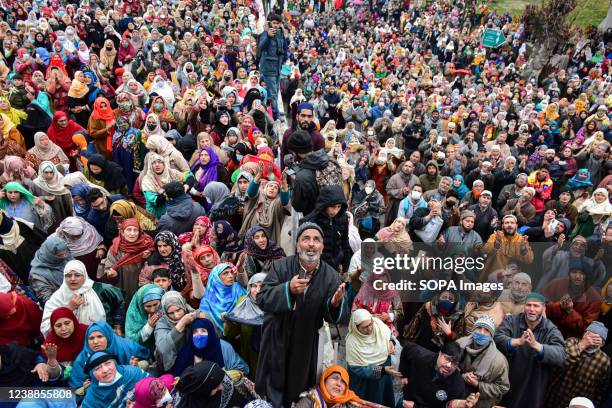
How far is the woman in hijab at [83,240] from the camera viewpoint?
4.23 metres

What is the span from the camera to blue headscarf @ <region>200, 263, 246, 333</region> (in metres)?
3.63

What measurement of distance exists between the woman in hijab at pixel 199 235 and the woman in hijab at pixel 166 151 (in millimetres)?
1509

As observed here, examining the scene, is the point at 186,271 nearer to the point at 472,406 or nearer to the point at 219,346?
the point at 219,346

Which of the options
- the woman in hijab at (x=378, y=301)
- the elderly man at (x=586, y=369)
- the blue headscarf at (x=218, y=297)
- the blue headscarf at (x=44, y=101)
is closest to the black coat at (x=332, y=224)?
the woman in hijab at (x=378, y=301)

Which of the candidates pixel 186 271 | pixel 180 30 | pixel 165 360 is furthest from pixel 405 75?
pixel 165 360

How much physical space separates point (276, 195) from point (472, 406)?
8.23 feet

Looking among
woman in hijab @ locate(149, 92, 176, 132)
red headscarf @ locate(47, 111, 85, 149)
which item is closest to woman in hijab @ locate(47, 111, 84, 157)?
red headscarf @ locate(47, 111, 85, 149)

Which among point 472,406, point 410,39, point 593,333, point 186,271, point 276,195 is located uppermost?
point 410,39

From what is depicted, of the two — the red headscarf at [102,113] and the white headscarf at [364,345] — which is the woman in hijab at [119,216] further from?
the red headscarf at [102,113]

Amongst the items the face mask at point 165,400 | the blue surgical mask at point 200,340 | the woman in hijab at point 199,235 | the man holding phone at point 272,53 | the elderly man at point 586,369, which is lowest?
the elderly man at point 586,369

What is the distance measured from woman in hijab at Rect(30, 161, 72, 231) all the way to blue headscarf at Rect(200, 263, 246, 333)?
86.8 inches

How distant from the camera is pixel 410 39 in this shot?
18.8 metres

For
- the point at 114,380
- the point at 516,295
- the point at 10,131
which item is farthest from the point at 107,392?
the point at 10,131

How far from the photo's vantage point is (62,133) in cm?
629
